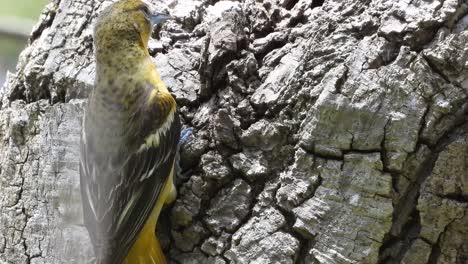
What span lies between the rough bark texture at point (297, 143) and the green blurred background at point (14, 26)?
1.38m

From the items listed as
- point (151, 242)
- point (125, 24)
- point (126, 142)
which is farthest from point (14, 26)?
point (151, 242)

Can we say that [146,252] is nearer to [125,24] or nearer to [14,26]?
[125,24]

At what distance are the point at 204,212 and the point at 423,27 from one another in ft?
3.56

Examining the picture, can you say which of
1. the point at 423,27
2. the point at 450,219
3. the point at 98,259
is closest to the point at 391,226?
the point at 450,219

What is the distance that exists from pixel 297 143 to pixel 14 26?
2.61 metres

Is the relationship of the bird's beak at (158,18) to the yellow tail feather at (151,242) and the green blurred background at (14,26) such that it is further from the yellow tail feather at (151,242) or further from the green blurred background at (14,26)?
the green blurred background at (14,26)

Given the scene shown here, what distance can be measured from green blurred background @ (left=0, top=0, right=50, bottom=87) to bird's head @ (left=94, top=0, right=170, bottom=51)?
48.3 inches

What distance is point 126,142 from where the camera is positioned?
3344 millimetres

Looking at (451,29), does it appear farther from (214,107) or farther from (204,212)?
(204,212)

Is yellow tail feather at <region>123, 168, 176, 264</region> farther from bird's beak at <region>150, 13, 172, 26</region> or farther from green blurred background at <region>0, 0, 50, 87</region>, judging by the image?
green blurred background at <region>0, 0, 50, 87</region>

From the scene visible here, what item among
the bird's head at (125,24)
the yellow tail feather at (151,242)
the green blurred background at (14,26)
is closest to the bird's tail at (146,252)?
the yellow tail feather at (151,242)

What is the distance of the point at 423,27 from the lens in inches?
105

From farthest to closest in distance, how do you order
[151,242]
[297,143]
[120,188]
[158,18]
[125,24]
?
[125,24] < [158,18] < [120,188] < [151,242] < [297,143]

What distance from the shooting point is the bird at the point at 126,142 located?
303 cm
